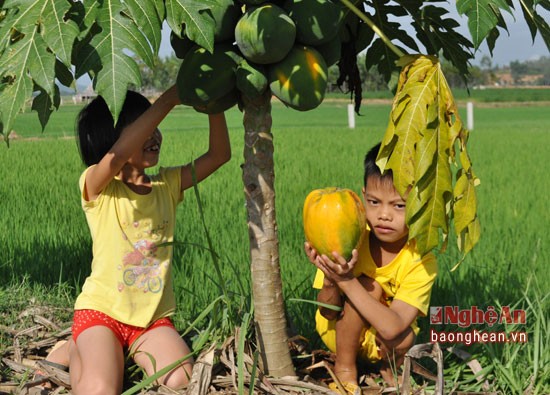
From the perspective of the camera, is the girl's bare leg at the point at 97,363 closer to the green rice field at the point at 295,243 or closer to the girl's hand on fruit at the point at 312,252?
the green rice field at the point at 295,243

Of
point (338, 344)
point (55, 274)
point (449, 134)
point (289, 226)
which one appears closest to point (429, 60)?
point (449, 134)

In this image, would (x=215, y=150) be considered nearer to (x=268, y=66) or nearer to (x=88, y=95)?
(x=268, y=66)

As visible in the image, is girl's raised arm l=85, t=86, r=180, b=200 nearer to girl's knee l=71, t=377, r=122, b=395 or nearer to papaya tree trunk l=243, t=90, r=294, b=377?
papaya tree trunk l=243, t=90, r=294, b=377

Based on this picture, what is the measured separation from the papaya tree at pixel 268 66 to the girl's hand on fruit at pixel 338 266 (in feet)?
0.48

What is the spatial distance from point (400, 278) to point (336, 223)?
1.18 ft

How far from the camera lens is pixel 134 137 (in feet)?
7.16

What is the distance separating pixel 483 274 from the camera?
362 cm

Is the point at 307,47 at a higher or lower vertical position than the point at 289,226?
higher

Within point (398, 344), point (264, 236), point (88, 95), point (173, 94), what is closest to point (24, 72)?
point (173, 94)

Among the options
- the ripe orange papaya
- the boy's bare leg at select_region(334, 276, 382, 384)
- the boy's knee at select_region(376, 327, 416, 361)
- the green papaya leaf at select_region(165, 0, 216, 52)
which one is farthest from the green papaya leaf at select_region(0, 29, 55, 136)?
the boy's knee at select_region(376, 327, 416, 361)

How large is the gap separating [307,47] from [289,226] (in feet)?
9.64

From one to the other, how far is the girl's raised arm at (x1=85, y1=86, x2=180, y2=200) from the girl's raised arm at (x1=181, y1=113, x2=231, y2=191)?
0.84 ft

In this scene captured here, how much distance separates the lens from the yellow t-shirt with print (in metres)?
2.44

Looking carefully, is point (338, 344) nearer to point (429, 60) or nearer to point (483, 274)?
point (429, 60)
